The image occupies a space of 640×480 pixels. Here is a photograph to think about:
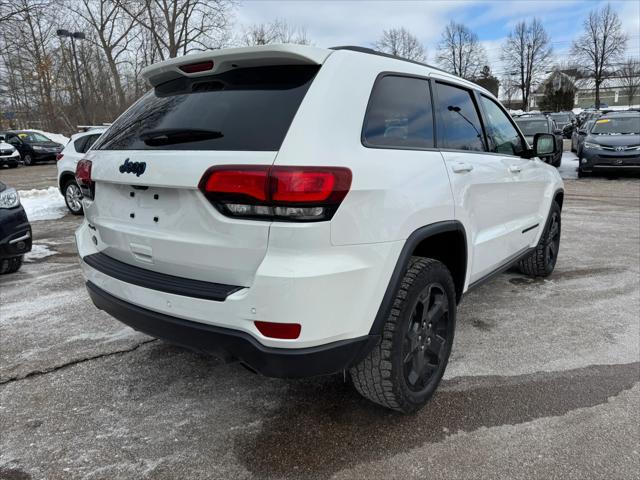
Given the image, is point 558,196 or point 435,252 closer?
point 435,252

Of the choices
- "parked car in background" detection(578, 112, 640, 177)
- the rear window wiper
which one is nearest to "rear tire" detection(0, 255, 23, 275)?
the rear window wiper

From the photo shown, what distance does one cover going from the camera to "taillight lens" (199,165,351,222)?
1.86 m

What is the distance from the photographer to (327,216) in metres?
1.91

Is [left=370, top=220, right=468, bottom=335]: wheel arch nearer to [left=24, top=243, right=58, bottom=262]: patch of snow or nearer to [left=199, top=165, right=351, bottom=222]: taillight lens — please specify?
[left=199, top=165, right=351, bottom=222]: taillight lens

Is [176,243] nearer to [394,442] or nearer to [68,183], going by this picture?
[394,442]

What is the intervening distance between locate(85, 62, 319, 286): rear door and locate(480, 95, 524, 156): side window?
6.22 feet

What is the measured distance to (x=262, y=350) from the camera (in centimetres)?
194

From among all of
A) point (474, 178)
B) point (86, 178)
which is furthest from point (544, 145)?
point (86, 178)

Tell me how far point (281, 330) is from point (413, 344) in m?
0.86

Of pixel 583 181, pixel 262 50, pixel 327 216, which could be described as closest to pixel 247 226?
pixel 327 216

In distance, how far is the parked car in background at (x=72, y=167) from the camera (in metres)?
8.59

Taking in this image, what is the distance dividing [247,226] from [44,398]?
1.83 metres

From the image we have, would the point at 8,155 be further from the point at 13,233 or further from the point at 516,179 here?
the point at 516,179

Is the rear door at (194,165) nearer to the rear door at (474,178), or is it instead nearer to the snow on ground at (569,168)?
the rear door at (474,178)
